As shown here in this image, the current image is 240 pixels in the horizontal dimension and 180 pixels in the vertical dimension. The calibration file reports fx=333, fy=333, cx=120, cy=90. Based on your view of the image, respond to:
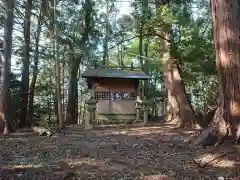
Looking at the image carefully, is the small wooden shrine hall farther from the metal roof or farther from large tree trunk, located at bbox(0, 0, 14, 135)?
large tree trunk, located at bbox(0, 0, 14, 135)

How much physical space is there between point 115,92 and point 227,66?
10485 mm

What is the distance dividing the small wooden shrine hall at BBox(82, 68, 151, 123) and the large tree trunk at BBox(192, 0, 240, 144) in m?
9.44

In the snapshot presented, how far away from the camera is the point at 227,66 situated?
7816 millimetres

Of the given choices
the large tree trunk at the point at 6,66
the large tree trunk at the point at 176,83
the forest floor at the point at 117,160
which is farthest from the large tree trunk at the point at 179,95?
the large tree trunk at the point at 6,66

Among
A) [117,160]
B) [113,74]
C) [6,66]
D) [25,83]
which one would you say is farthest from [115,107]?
[117,160]

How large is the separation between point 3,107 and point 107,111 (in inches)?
262

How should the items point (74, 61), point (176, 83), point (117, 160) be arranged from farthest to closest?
point (74, 61) → point (176, 83) → point (117, 160)

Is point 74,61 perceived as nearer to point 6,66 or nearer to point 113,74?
point 113,74

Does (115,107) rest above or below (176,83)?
below

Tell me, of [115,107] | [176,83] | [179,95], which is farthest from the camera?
[115,107]

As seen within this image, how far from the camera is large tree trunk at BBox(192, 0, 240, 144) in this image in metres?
7.67

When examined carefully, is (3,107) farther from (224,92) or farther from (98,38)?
(98,38)

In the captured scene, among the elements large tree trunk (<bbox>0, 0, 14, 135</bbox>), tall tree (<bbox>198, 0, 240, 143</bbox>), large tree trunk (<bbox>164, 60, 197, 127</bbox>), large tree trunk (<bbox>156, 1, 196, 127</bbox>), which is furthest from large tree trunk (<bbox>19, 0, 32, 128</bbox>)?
tall tree (<bbox>198, 0, 240, 143</bbox>)

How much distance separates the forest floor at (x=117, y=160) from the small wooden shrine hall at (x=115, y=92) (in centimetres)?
763
